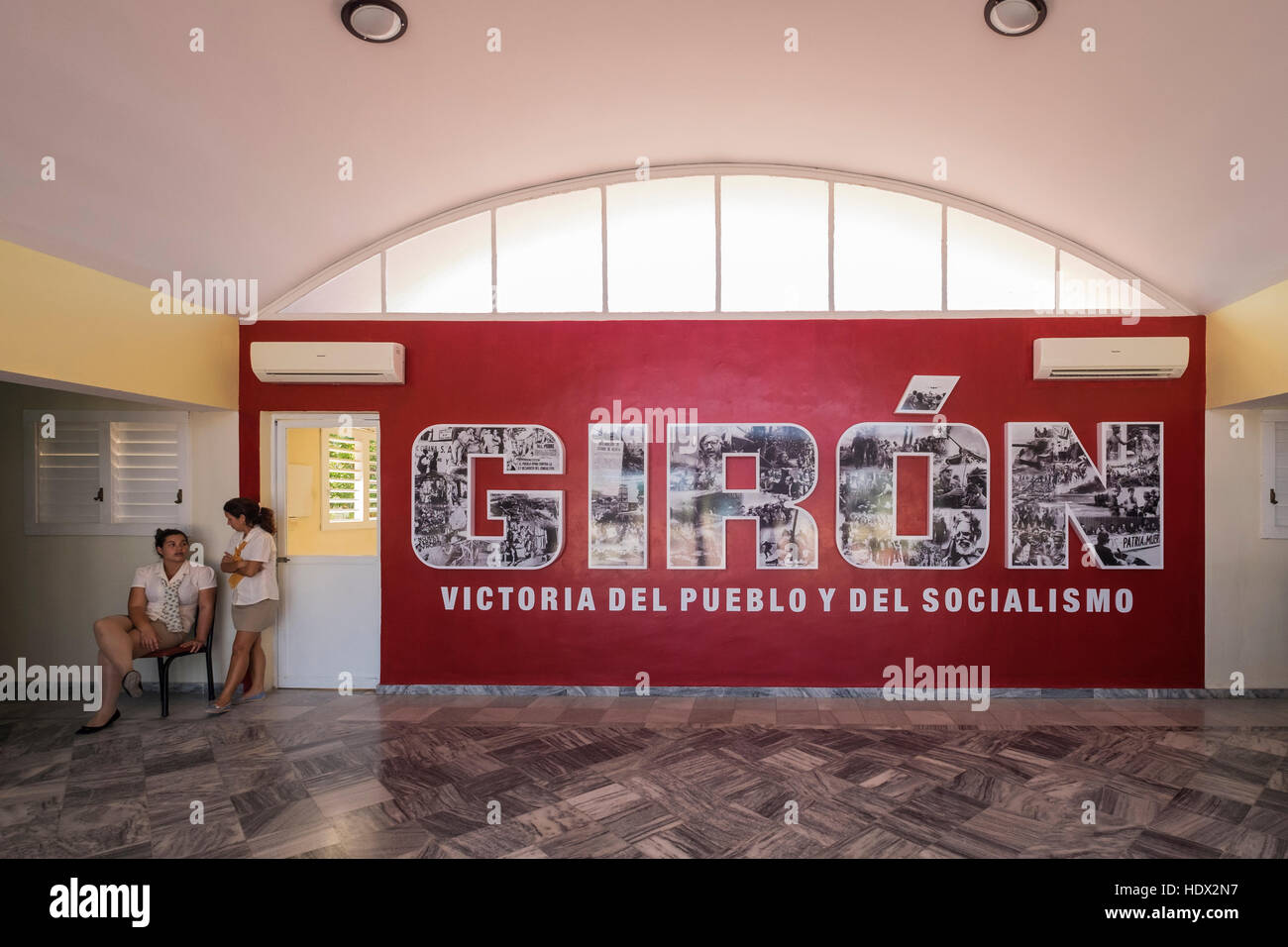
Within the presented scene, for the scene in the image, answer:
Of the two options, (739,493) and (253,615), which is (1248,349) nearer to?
(739,493)

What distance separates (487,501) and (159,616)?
7.79ft

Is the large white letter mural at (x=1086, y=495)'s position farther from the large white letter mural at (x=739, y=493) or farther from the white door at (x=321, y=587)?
the white door at (x=321, y=587)

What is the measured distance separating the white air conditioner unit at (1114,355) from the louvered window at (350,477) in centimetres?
509

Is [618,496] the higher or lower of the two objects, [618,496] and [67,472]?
the lower

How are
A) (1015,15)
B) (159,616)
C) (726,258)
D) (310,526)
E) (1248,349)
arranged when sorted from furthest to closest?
1. (310,526)
2. (726,258)
3. (159,616)
4. (1248,349)
5. (1015,15)

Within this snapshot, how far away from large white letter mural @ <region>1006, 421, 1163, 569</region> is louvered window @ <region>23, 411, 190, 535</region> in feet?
20.6

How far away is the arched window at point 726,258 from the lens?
5137 millimetres

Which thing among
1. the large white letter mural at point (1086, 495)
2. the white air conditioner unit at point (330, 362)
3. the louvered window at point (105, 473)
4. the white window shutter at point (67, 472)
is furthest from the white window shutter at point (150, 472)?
the large white letter mural at point (1086, 495)

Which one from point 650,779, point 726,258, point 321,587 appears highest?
point 726,258

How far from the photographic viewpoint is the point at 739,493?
204 inches

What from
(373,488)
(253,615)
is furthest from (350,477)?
(253,615)

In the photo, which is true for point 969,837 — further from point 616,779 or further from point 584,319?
point 584,319

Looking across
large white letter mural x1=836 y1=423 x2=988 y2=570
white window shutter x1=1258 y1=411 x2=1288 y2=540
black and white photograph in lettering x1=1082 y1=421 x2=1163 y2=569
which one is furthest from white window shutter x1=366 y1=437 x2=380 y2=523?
white window shutter x1=1258 y1=411 x2=1288 y2=540

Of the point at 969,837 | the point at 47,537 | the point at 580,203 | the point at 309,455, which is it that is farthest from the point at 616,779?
the point at 47,537
